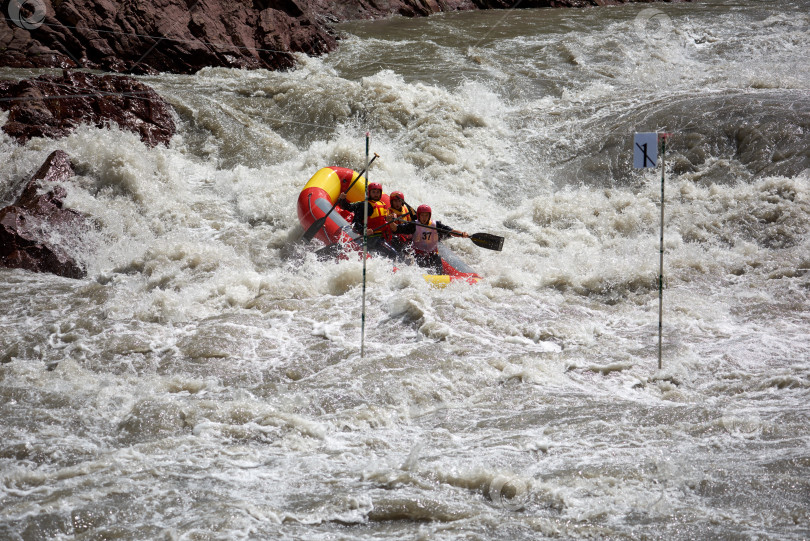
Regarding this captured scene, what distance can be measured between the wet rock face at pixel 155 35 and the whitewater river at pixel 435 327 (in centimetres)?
71

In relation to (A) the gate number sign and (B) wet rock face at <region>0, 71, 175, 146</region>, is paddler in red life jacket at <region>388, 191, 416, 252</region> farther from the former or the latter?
(B) wet rock face at <region>0, 71, 175, 146</region>

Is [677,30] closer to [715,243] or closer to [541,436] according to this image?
[715,243]

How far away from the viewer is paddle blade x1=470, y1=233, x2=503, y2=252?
6.23 m

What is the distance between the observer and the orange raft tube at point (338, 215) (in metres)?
6.21

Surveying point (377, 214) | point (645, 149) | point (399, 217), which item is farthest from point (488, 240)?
point (645, 149)

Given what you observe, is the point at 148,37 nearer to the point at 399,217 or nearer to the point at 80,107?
the point at 80,107

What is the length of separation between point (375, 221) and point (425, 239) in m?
0.57

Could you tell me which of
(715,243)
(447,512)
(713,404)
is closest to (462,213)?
(715,243)

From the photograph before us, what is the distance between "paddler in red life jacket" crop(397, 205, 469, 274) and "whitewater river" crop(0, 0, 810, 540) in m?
0.53

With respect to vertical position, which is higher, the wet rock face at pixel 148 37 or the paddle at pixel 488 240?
the wet rock face at pixel 148 37

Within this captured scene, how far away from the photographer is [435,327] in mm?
4988

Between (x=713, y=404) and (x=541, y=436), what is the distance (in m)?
1.10

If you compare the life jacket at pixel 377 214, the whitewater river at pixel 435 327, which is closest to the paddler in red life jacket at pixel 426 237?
the life jacket at pixel 377 214

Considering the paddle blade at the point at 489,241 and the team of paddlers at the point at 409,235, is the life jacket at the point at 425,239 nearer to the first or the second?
the team of paddlers at the point at 409,235
